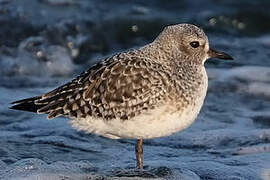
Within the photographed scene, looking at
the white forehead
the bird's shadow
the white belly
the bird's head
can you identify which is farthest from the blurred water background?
the white forehead

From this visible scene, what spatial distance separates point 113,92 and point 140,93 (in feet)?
0.95

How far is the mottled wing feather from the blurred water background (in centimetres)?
77

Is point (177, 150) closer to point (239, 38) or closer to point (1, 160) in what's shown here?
point (1, 160)

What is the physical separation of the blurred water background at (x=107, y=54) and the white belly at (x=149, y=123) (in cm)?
60

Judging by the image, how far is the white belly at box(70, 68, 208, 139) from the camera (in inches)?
265

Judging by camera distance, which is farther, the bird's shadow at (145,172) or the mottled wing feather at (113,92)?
the bird's shadow at (145,172)

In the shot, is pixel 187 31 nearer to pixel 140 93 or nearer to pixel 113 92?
pixel 140 93

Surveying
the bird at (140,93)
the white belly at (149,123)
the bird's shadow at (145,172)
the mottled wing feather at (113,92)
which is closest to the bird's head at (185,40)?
the bird at (140,93)

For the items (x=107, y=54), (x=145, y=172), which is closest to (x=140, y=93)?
(x=145, y=172)

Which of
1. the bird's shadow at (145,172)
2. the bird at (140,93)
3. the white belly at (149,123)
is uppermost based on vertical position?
the bird at (140,93)

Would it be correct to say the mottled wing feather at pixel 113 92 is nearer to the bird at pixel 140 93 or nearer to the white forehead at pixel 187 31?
the bird at pixel 140 93

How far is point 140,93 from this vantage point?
6.84 metres

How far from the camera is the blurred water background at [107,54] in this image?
7.66 metres

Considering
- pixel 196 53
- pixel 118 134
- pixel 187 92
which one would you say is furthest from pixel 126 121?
pixel 196 53
